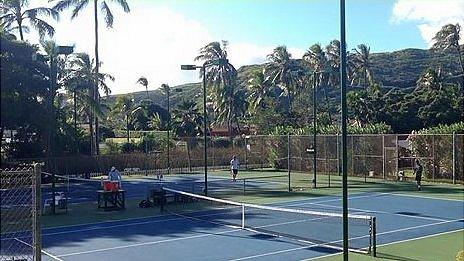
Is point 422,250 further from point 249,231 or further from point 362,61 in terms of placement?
point 362,61

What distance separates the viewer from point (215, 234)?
55.9 feet

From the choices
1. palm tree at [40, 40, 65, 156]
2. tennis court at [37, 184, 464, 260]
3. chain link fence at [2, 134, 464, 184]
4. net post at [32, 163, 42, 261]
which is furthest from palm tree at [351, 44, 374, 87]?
net post at [32, 163, 42, 261]

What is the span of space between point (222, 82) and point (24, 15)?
36.6 m

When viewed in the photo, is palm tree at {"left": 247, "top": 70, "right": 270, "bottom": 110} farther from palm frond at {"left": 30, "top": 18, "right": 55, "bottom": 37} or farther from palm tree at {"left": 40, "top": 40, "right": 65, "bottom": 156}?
palm frond at {"left": 30, "top": 18, "right": 55, "bottom": 37}

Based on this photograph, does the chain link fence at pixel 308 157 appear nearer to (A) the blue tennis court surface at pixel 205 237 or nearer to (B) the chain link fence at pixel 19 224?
(B) the chain link fence at pixel 19 224

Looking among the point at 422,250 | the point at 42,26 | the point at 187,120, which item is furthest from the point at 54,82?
the point at 187,120

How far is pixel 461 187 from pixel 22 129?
26.0m

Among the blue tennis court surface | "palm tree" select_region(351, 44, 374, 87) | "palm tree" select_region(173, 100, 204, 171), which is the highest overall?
"palm tree" select_region(351, 44, 374, 87)

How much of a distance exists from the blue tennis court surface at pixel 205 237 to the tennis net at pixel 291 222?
333 mm

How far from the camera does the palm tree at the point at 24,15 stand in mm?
42188

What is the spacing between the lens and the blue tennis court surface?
14188mm

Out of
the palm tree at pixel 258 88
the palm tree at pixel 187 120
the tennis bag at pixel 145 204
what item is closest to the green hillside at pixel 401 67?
the palm tree at pixel 258 88

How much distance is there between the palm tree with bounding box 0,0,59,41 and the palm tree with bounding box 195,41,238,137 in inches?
1149

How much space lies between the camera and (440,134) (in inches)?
1258
